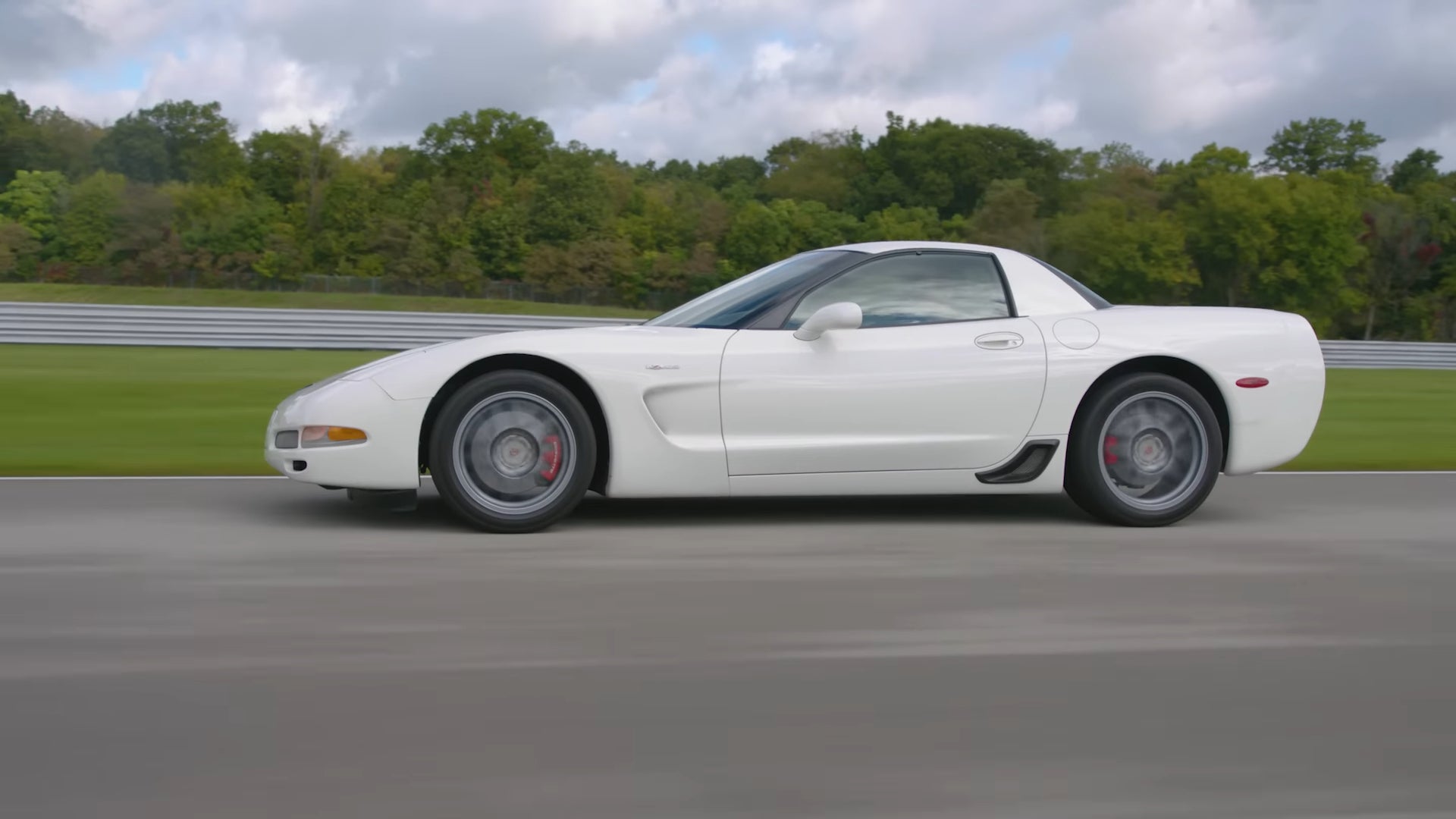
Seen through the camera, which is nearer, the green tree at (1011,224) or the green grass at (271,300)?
the green grass at (271,300)

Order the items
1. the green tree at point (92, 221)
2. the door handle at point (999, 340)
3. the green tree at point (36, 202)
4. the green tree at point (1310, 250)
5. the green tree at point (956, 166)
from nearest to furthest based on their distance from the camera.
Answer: the door handle at point (999, 340) < the green tree at point (1310, 250) < the green tree at point (92, 221) < the green tree at point (36, 202) < the green tree at point (956, 166)

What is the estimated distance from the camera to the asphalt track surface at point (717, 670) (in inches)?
119

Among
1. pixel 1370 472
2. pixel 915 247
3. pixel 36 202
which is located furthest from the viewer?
pixel 36 202

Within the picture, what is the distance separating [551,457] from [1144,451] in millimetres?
2609

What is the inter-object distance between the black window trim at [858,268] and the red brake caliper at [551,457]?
946 mm

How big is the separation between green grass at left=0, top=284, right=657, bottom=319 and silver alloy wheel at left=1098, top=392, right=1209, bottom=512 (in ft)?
158

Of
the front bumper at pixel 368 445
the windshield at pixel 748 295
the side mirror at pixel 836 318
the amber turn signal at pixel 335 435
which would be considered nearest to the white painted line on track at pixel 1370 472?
the windshield at pixel 748 295

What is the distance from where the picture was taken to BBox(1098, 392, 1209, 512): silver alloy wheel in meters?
6.57

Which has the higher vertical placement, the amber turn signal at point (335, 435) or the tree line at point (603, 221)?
the tree line at point (603, 221)

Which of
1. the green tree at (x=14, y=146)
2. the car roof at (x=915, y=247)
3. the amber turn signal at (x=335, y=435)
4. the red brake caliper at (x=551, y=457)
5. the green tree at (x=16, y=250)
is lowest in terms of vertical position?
the red brake caliper at (x=551, y=457)

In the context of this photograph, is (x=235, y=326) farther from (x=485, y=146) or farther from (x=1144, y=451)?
(x=485, y=146)

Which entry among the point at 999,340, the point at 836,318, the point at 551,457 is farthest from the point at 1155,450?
the point at 551,457

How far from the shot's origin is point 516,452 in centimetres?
604

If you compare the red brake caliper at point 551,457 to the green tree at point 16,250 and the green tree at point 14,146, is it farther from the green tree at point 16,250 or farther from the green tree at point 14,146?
the green tree at point 14,146
